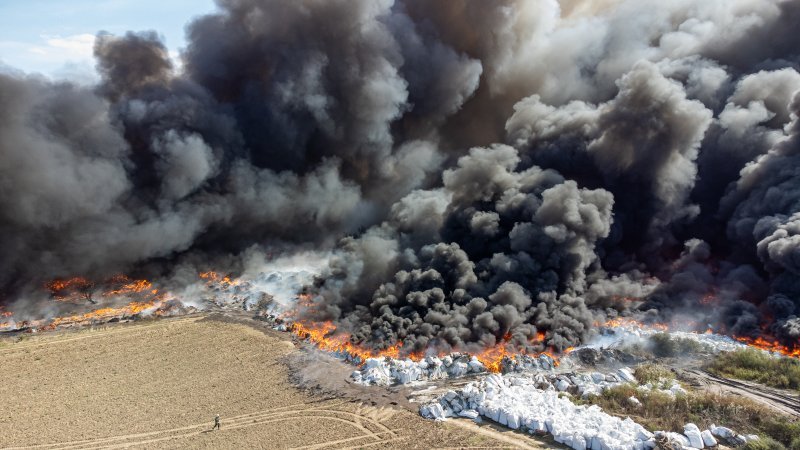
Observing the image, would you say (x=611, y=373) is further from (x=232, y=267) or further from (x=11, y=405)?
(x=232, y=267)

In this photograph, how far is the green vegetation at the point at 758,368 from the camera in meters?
26.6

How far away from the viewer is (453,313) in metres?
33.2

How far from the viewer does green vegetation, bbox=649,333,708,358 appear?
30422 mm

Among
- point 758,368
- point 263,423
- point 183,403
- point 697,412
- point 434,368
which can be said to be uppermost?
point 758,368

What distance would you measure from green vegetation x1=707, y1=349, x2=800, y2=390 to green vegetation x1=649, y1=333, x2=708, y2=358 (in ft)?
4.22

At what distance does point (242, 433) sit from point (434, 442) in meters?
8.60

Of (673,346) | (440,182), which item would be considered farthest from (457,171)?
(673,346)

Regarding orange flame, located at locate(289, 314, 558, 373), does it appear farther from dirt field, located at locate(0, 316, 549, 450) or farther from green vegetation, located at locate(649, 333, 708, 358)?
green vegetation, located at locate(649, 333, 708, 358)

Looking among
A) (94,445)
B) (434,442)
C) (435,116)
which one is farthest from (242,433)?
(435,116)

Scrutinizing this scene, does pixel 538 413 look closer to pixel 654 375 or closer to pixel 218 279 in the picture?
pixel 654 375

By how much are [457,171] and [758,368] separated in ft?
78.6

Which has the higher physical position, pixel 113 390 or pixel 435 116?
pixel 435 116

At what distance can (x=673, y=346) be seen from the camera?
30672mm

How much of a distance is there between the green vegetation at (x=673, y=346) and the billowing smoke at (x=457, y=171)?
12.0 feet
